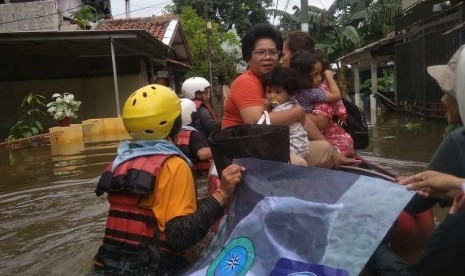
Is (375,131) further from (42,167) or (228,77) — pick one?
(228,77)

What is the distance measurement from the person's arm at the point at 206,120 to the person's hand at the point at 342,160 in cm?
255

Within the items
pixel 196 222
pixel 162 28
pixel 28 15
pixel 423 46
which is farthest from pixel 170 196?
pixel 28 15

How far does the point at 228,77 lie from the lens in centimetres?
3616

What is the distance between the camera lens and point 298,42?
13.0ft

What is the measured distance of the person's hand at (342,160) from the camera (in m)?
3.48

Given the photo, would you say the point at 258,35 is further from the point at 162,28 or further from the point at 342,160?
the point at 162,28

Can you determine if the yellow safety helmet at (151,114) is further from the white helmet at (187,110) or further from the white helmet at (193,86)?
the white helmet at (193,86)

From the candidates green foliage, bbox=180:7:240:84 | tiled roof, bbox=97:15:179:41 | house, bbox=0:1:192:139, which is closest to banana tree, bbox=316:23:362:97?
green foliage, bbox=180:7:240:84

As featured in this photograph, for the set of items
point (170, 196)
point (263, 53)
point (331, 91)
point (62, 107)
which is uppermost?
point (263, 53)

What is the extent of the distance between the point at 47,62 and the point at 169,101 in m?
17.8

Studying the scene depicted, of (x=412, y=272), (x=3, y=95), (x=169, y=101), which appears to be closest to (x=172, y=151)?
(x=169, y=101)

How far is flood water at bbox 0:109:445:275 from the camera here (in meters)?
4.59

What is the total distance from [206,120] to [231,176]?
13.1 feet

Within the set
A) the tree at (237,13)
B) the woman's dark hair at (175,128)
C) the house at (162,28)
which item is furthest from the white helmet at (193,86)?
the tree at (237,13)
